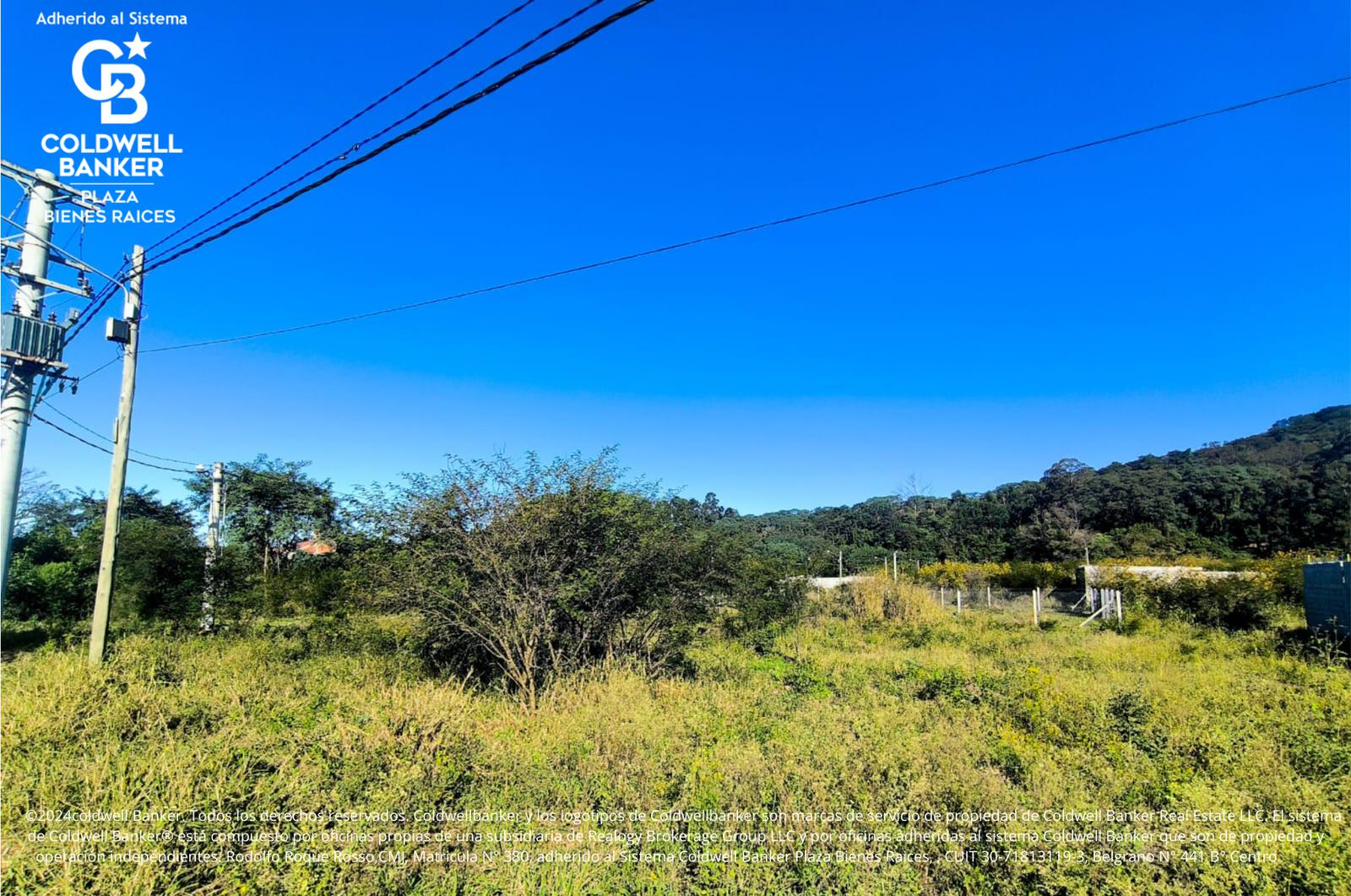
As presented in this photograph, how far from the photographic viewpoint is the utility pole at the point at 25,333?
7.91 metres

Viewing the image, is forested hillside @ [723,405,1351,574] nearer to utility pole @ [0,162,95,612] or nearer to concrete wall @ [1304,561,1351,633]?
concrete wall @ [1304,561,1351,633]

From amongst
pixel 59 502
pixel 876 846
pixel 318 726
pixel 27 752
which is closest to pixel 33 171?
pixel 27 752

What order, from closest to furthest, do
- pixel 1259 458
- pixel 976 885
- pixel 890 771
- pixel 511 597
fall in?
pixel 976 885 → pixel 890 771 → pixel 511 597 → pixel 1259 458

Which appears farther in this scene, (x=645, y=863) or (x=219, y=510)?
(x=219, y=510)

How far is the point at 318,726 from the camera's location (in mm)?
4336

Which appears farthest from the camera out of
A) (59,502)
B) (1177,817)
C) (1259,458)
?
(1259,458)

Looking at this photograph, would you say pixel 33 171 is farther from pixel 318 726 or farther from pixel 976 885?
pixel 976 885

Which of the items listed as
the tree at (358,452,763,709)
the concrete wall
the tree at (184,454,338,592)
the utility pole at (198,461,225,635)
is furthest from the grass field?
the tree at (184,454,338,592)

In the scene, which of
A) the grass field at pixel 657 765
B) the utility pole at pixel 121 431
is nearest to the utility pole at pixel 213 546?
the utility pole at pixel 121 431

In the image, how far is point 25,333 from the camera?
8.05 m

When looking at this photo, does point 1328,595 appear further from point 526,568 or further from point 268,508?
point 268,508

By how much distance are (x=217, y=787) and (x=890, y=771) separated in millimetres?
4030

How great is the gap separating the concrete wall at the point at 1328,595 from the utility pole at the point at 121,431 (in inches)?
747

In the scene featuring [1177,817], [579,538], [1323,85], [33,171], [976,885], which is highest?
[33,171]
